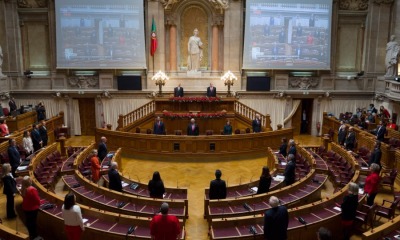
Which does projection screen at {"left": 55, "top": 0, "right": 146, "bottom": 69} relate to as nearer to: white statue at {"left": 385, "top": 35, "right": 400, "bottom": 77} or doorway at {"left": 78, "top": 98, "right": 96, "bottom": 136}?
doorway at {"left": 78, "top": 98, "right": 96, "bottom": 136}

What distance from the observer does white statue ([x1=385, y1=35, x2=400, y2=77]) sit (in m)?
19.3

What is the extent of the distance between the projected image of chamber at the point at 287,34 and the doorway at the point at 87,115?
9000 millimetres

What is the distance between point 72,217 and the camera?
6.54 meters

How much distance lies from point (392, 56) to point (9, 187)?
18.5m

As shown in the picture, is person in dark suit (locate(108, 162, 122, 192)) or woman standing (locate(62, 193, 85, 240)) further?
person in dark suit (locate(108, 162, 122, 192))

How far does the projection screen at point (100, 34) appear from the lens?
2038 cm

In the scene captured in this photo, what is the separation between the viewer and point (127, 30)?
20547 mm

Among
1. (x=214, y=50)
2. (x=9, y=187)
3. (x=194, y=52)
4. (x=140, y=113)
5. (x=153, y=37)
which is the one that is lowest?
(x=9, y=187)

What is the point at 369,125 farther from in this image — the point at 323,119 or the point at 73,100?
the point at 73,100

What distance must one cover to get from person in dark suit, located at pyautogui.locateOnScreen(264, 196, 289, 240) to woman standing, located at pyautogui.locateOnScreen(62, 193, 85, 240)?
10.7 ft

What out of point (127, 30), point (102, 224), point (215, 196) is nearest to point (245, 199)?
point (215, 196)

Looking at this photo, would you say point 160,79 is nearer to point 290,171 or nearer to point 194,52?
point 194,52

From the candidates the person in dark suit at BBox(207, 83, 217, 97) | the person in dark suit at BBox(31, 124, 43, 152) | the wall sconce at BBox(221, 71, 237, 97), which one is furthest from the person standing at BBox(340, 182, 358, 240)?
the wall sconce at BBox(221, 71, 237, 97)

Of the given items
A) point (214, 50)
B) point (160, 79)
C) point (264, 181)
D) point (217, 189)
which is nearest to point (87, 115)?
point (160, 79)
